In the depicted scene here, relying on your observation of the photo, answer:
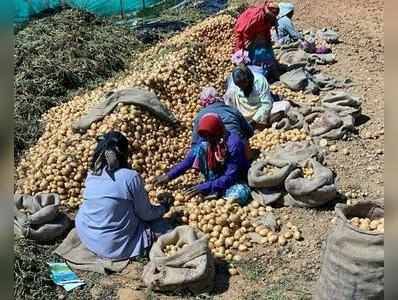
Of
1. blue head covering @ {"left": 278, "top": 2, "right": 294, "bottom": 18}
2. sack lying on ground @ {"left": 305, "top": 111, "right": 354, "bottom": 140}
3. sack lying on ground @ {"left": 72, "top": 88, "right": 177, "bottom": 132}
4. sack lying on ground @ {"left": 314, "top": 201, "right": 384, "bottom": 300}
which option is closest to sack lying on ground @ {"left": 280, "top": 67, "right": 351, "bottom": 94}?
sack lying on ground @ {"left": 305, "top": 111, "right": 354, "bottom": 140}

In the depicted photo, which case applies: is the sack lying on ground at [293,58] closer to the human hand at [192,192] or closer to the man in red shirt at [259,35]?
the man in red shirt at [259,35]

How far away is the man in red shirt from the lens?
712 centimetres

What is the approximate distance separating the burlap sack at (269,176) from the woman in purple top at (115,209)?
99cm

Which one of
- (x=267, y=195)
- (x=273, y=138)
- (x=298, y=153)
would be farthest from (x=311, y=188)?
(x=273, y=138)

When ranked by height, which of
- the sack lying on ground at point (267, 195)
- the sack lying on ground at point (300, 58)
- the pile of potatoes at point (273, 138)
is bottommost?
the sack lying on ground at point (267, 195)

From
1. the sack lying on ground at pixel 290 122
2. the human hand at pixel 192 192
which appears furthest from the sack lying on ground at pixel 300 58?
the human hand at pixel 192 192

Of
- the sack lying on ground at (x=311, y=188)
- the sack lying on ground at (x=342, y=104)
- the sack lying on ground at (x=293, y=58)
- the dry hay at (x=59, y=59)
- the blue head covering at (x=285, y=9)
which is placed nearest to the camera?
the sack lying on ground at (x=311, y=188)

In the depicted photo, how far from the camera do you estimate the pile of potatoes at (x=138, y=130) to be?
16.4ft

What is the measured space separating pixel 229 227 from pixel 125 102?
171 centimetres

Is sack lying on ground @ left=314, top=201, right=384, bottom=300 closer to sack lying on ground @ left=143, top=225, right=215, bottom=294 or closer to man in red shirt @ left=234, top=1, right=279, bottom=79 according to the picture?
sack lying on ground @ left=143, top=225, right=215, bottom=294

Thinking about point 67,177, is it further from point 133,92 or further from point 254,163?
point 254,163

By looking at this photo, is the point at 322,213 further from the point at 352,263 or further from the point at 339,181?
the point at 352,263

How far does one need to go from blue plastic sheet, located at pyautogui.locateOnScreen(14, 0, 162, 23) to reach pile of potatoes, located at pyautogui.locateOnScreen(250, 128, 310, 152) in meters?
4.34

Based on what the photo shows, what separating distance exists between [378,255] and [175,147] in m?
2.91
